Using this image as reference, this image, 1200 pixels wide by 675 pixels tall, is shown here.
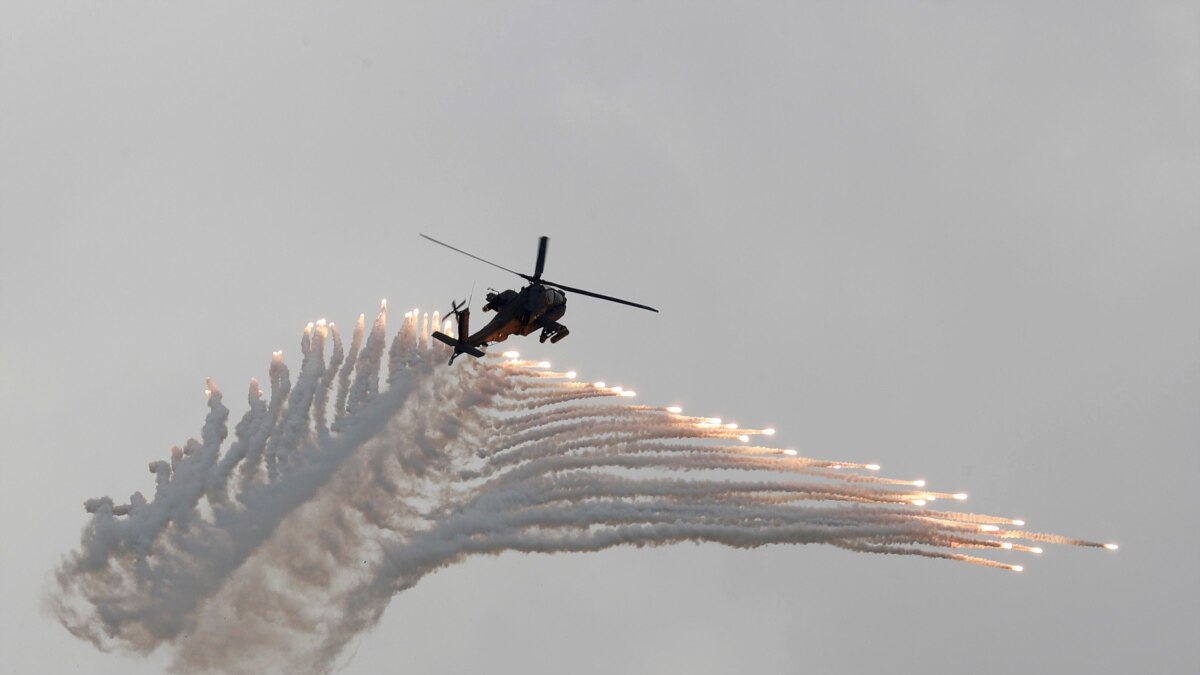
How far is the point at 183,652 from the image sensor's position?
297 ft

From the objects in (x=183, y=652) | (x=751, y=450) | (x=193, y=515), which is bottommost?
(x=183, y=652)

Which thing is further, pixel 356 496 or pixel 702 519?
pixel 356 496

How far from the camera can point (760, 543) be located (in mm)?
83000

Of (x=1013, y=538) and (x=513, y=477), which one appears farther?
(x=513, y=477)

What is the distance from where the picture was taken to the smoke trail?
87.4m

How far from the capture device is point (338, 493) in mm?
90125

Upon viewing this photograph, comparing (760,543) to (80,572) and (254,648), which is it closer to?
(254,648)

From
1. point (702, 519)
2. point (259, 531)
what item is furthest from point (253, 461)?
point (702, 519)

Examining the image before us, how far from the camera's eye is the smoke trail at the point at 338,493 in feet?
287

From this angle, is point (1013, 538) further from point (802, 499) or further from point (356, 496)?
point (356, 496)

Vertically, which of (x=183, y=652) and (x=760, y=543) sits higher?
(x=760, y=543)

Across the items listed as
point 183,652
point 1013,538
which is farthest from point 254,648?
point 1013,538

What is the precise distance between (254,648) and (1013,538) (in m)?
31.1

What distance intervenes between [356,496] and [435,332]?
7492mm
